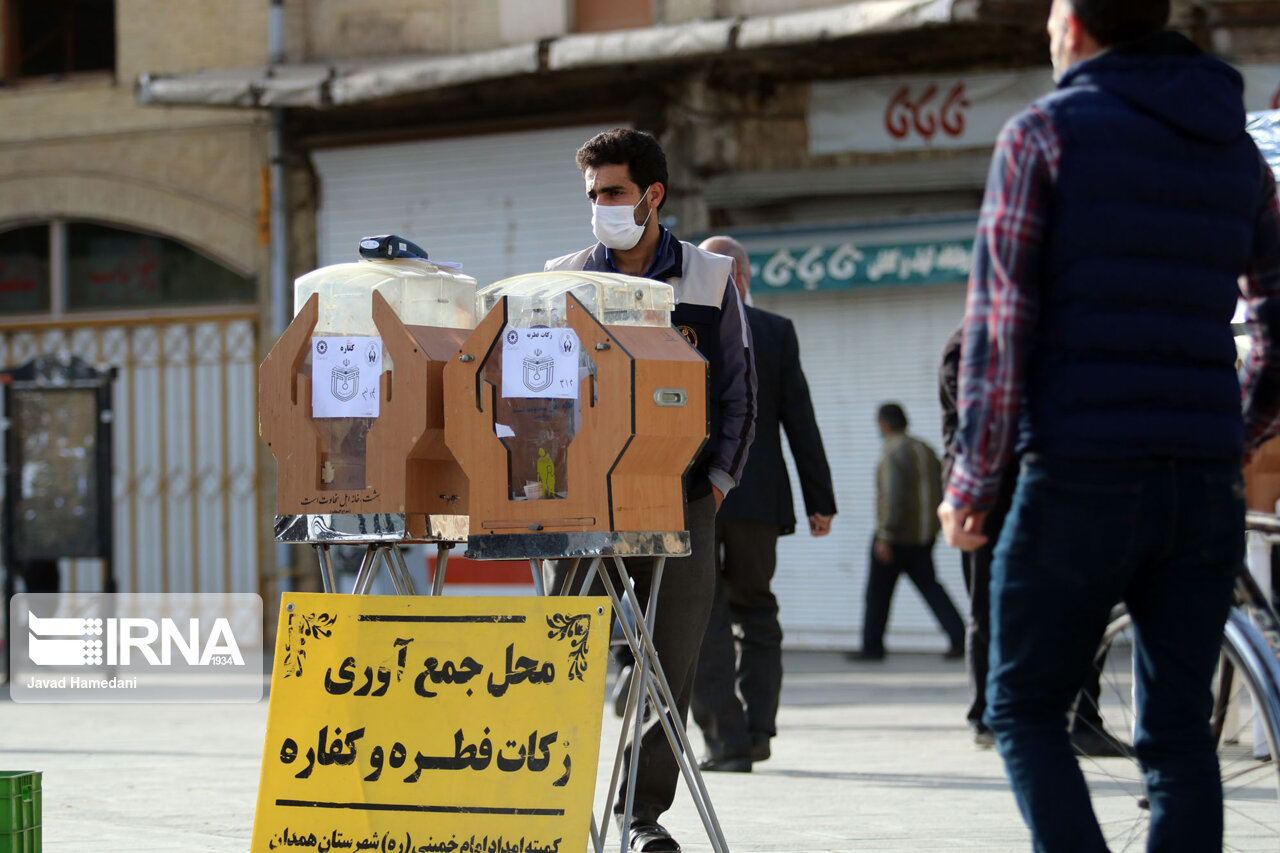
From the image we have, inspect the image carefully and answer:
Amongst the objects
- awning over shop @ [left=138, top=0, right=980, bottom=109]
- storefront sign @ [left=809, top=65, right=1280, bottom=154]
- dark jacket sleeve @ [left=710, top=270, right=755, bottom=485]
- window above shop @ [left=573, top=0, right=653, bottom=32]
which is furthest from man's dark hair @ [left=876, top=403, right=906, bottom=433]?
dark jacket sleeve @ [left=710, top=270, right=755, bottom=485]

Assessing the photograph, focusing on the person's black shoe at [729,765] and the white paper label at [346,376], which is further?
the person's black shoe at [729,765]

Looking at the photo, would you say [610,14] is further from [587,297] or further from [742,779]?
[587,297]

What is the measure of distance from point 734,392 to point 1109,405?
1.82m

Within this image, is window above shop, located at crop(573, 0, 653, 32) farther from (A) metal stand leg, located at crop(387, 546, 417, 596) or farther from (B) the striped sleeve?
(B) the striped sleeve

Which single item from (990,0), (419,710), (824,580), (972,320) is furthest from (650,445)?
(824,580)

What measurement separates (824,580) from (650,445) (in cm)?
1013

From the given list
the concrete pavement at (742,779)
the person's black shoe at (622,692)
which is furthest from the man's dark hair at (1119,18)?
the person's black shoe at (622,692)

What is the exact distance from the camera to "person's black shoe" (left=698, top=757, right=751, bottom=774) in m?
6.83

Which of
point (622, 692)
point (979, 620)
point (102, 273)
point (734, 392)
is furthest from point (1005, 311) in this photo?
point (102, 273)

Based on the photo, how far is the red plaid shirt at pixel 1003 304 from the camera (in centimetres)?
316

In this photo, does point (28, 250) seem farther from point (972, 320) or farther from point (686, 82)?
point (972, 320)

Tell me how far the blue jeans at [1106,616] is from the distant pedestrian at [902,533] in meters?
9.27

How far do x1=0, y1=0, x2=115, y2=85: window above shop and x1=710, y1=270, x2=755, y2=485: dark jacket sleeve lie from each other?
1281 centimetres

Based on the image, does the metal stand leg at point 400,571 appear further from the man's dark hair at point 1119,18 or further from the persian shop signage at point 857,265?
the persian shop signage at point 857,265
